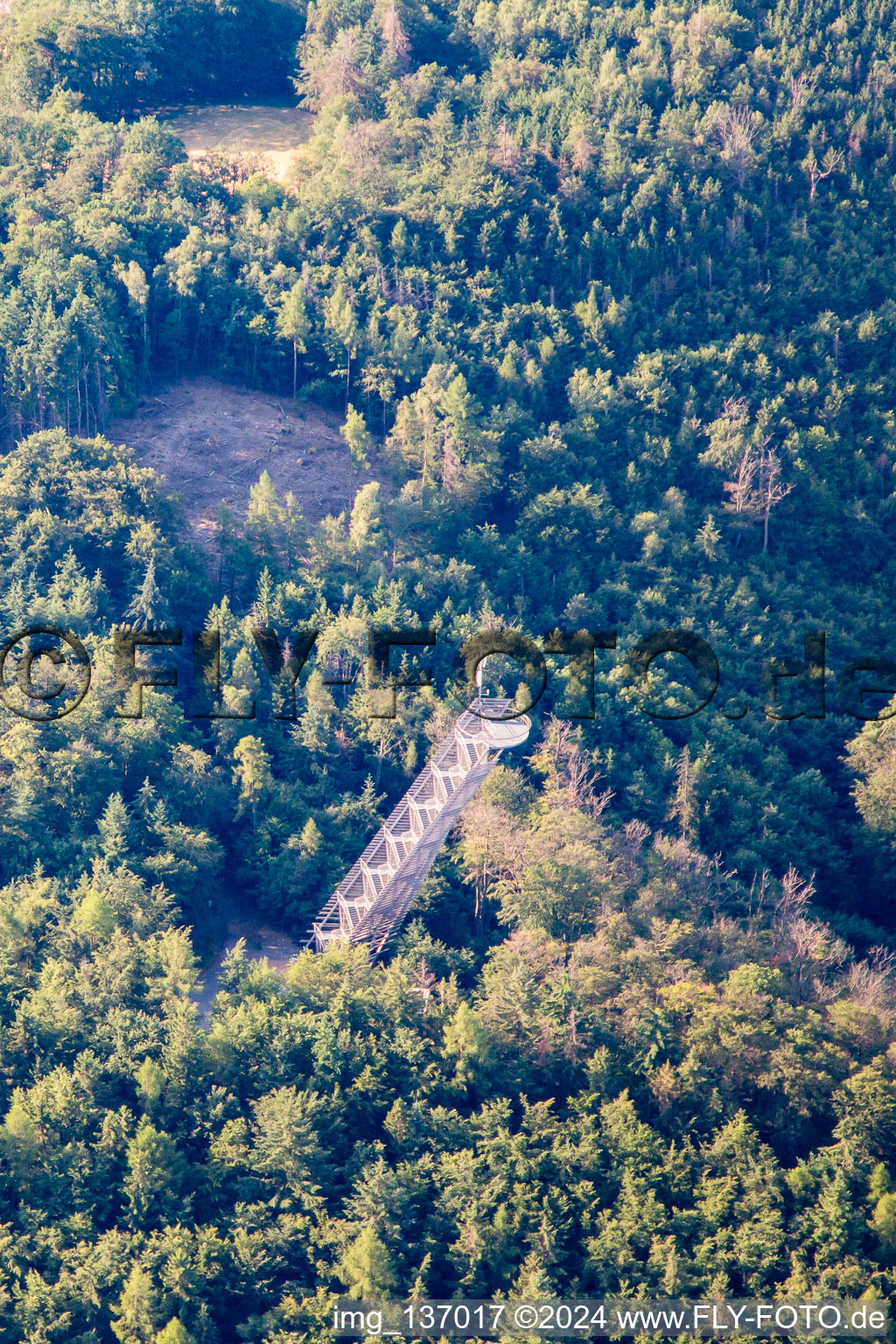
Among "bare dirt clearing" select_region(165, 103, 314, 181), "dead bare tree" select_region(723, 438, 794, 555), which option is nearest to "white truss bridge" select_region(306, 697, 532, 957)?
"dead bare tree" select_region(723, 438, 794, 555)

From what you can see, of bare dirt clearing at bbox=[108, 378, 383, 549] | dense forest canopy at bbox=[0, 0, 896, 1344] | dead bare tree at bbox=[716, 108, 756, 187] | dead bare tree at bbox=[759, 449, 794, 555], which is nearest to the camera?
dense forest canopy at bbox=[0, 0, 896, 1344]

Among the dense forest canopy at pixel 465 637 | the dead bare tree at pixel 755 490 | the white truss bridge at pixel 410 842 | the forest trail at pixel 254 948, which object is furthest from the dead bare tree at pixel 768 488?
the forest trail at pixel 254 948

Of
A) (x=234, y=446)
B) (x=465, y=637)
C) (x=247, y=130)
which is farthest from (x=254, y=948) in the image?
(x=247, y=130)

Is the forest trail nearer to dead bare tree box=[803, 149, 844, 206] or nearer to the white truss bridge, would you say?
the white truss bridge

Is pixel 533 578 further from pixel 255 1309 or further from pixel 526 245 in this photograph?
pixel 255 1309

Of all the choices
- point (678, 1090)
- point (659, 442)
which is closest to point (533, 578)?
point (659, 442)

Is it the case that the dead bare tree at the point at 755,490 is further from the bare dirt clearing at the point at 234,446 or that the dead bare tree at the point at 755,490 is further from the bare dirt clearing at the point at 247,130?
the bare dirt clearing at the point at 247,130
